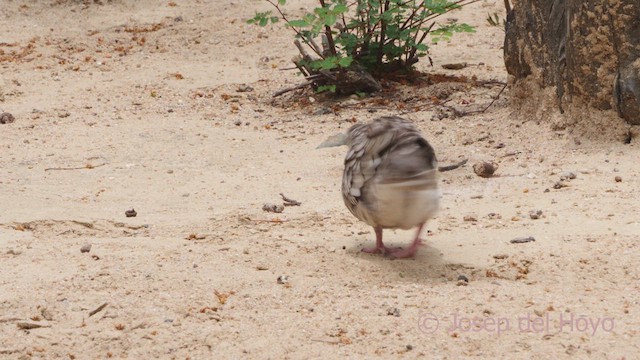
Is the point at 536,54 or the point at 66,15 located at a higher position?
the point at 536,54

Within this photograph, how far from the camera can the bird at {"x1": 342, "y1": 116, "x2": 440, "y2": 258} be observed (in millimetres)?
4551

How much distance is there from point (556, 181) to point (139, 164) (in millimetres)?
3007

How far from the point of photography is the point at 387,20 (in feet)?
28.1

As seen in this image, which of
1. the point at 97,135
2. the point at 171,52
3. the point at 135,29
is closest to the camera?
the point at 97,135

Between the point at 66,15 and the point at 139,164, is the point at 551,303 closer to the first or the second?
the point at 139,164

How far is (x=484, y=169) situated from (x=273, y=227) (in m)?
1.58

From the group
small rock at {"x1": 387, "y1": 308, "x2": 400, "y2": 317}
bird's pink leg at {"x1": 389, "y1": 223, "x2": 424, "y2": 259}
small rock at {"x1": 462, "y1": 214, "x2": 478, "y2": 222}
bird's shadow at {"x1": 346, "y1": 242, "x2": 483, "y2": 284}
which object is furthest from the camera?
small rock at {"x1": 462, "y1": 214, "x2": 478, "y2": 222}

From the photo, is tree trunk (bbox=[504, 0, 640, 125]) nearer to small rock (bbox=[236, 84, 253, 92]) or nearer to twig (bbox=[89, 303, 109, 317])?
small rock (bbox=[236, 84, 253, 92])

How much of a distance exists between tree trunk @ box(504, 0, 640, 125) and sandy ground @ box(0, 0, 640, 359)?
27 cm

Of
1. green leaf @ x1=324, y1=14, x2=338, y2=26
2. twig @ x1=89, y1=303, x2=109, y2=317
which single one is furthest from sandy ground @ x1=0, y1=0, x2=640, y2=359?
green leaf @ x1=324, y1=14, x2=338, y2=26

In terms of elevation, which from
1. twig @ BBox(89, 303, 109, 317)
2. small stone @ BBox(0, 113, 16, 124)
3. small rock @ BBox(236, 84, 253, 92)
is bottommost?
small stone @ BBox(0, 113, 16, 124)

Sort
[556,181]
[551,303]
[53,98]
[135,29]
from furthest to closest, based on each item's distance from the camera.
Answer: [135,29] < [53,98] < [556,181] < [551,303]

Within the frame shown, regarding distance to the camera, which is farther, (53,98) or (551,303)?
(53,98)

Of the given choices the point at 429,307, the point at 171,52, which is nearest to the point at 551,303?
the point at 429,307
